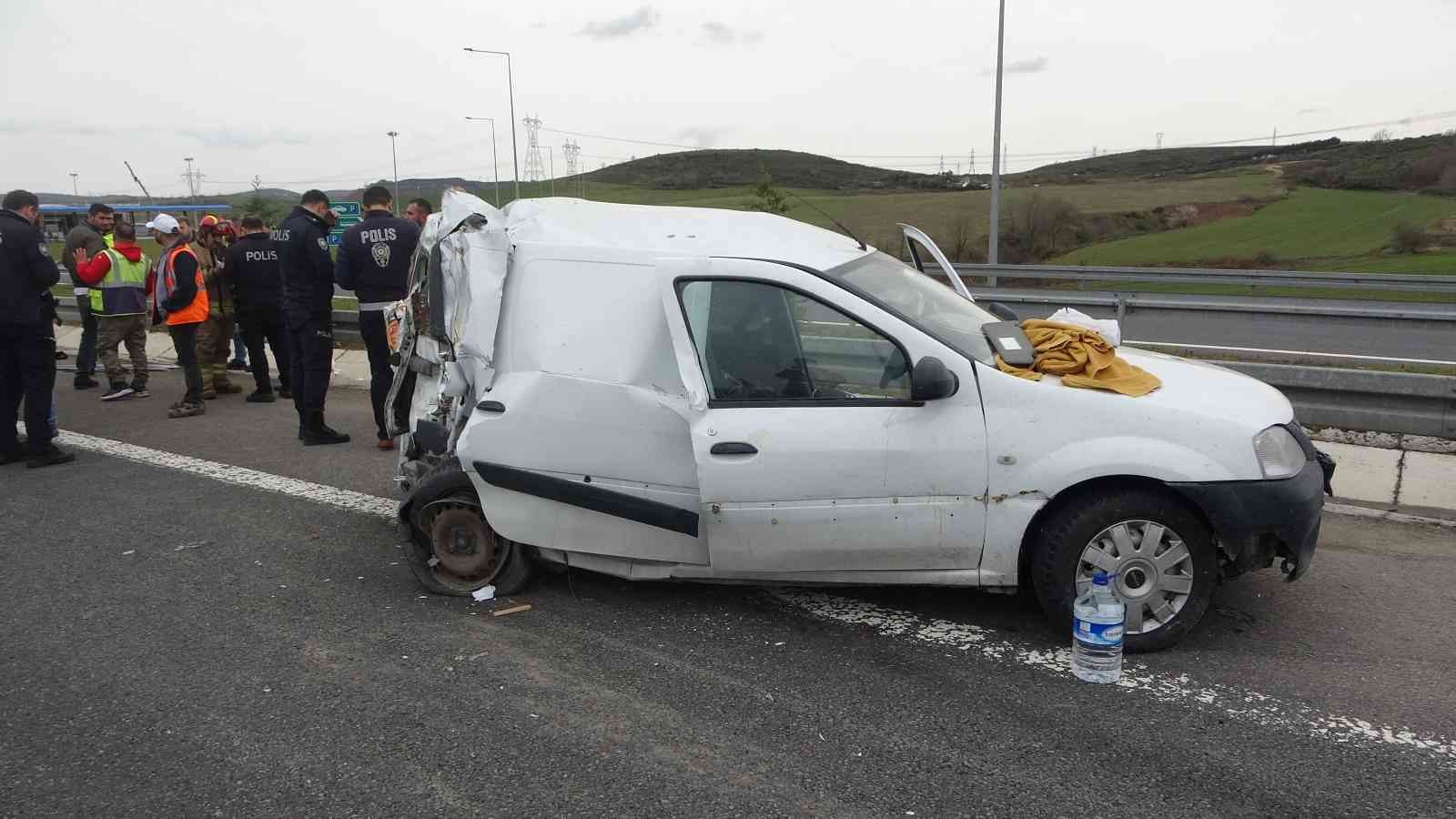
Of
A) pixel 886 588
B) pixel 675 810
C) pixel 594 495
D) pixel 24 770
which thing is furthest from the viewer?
pixel 886 588

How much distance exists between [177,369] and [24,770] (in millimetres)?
9997

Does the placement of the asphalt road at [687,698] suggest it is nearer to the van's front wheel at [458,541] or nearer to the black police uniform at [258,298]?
the van's front wheel at [458,541]

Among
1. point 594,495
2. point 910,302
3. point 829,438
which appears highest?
point 910,302

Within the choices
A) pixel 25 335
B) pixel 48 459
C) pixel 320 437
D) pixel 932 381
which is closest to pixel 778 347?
pixel 932 381

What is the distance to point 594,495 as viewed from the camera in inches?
167

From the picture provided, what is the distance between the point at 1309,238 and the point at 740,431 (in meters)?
47.8

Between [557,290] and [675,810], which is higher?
[557,290]

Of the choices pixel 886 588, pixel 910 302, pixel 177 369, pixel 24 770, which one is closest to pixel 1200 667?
pixel 886 588

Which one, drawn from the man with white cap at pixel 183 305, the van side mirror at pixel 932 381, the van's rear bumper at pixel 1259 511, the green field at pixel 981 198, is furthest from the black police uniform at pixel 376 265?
the green field at pixel 981 198

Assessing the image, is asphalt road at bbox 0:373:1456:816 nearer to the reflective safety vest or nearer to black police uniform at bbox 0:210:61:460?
black police uniform at bbox 0:210:61:460

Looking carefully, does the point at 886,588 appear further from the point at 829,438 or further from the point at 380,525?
the point at 380,525

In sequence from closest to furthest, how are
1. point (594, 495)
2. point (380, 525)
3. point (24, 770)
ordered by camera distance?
point (24, 770) < point (594, 495) < point (380, 525)

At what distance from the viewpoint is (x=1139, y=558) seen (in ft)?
12.4

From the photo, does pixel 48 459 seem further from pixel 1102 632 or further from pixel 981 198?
pixel 981 198
